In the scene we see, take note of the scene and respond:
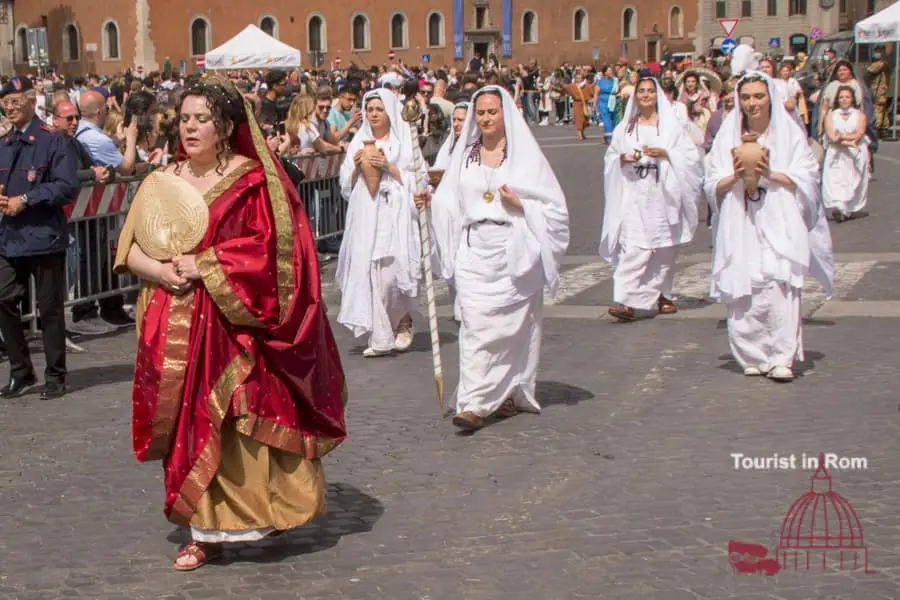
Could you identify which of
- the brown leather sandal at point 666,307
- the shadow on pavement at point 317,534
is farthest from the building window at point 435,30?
the shadow on pavement at point 317,534

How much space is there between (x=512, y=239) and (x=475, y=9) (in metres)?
80.3

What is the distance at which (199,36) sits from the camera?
279 ft

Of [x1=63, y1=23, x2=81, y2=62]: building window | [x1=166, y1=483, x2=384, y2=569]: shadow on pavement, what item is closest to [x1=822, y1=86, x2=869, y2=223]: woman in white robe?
[x1=166, y1=483, x2=384, y2=569]: shadow on pavement

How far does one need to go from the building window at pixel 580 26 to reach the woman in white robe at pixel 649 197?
257 feet

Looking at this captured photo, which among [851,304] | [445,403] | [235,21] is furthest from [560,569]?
[235,21]

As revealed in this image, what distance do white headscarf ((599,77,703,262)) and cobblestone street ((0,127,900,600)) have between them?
56.7 inches

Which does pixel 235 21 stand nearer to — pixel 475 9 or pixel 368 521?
pixel 475 9

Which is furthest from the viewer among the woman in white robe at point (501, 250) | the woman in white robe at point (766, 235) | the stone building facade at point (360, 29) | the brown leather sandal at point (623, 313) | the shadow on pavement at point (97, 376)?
the stone building facade at point (360, 29)

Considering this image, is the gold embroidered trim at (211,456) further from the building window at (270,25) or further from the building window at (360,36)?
the building window at (360,36)

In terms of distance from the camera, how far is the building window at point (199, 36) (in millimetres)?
84750

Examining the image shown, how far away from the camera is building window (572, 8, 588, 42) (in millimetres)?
89125

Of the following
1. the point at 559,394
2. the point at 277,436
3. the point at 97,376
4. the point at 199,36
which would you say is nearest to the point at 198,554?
the point at 277,436

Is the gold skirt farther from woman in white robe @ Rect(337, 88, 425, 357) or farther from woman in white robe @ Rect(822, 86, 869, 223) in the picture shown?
woman in white robe @ Rect(822, 86, 869, 223)

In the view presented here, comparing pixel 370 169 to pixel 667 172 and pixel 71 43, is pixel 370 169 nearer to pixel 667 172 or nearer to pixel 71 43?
pixel 667 172
